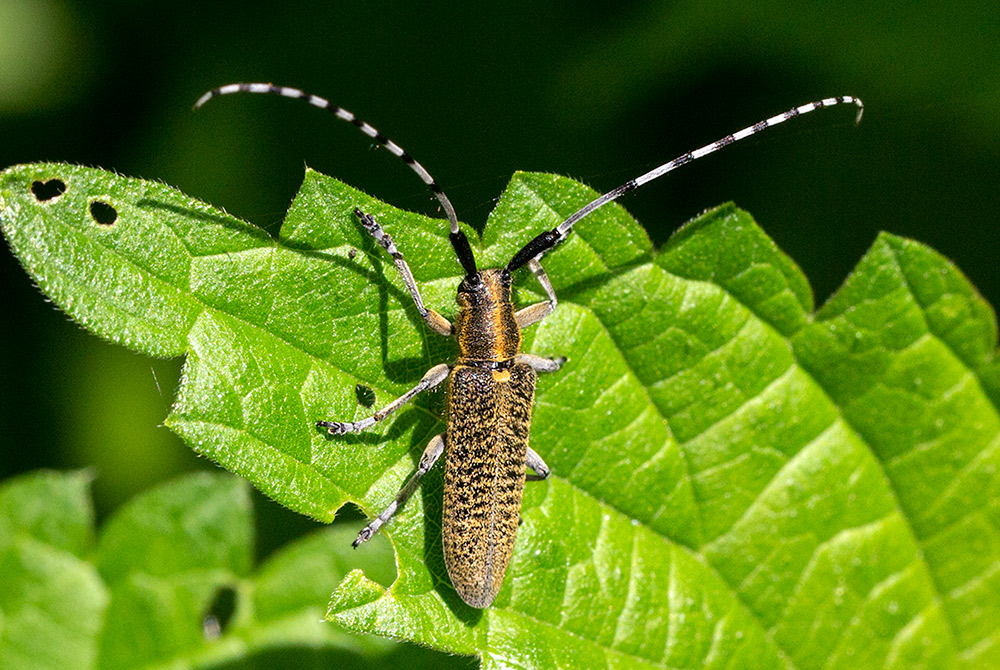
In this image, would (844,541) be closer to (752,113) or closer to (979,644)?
(979,644)

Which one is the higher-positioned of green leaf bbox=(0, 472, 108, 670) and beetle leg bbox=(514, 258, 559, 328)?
beetle leg bbox=(514, 258, 559, 328)

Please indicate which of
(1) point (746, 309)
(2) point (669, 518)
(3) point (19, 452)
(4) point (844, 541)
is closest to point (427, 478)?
(2) point (669, 518)

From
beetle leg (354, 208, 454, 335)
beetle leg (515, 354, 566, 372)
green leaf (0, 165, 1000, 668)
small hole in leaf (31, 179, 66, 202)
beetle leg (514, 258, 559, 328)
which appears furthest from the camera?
beetle leg (515, 354, 566, 372)

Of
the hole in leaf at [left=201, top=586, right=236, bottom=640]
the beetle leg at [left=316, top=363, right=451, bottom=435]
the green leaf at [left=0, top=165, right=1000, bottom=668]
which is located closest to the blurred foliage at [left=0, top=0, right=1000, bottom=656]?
the hole in leaf at [left=201, top=586, right=236, bottom=640]

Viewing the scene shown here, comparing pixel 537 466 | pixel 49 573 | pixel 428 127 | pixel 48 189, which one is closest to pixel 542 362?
pixel 537 466

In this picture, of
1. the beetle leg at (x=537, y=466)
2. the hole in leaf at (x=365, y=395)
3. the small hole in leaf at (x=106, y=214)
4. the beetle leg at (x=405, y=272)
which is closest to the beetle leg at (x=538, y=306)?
the beetle leg at (x=405, y=272)

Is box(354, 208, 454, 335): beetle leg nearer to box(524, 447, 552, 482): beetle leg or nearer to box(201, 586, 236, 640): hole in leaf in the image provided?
box(524, 447, 552, 482): beetle leg
